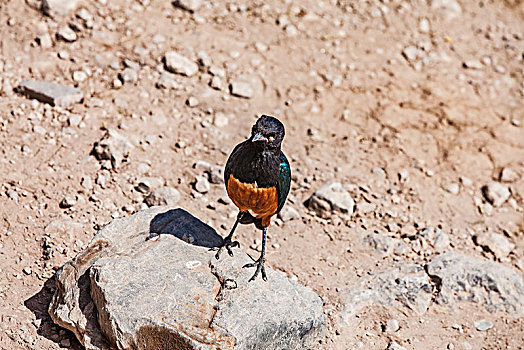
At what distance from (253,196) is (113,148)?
2.30 meters

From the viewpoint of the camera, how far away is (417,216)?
7043mm

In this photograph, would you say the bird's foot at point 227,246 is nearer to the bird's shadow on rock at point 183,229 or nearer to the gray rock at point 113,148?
the bird's shadow on rock at point 183,229

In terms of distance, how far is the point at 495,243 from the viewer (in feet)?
22.6

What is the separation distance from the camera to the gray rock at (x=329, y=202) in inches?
266

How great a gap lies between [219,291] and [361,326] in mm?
1538

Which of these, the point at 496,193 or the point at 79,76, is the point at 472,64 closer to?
the point at 496,193

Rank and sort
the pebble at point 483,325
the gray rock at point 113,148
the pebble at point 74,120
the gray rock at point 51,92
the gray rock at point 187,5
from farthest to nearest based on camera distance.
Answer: the gray rock at point 187,5 → the gray rock at point 51,92 → the pebble at point 74,120 → the gray rock at point 113,148 → the pebble at point 483,325

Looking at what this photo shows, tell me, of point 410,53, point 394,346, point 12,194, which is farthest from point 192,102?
point 394,346

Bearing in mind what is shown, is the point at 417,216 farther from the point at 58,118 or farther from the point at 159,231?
the point at 58,118

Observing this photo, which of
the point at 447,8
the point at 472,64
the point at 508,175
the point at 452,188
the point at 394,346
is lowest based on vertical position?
the point at 394,346

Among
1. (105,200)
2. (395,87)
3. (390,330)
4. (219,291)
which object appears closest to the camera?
(219,291)

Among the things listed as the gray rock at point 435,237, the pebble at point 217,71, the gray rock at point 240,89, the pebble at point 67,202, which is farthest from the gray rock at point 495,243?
the pebble at point 67,202

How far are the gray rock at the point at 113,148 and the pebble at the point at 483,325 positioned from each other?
404 centimetres

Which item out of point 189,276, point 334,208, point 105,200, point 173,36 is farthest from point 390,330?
point 173,36
